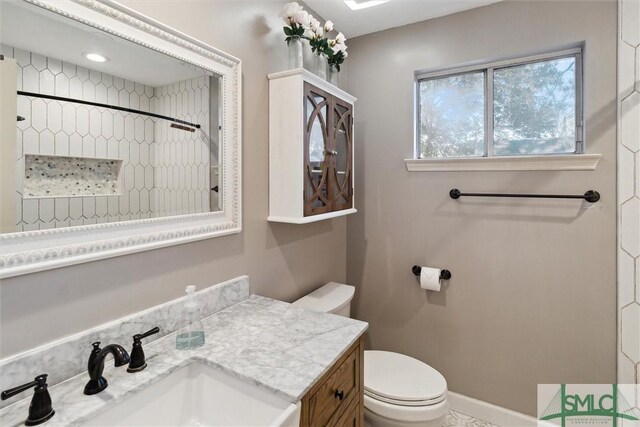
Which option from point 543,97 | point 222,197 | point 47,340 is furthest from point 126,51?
point 543,97

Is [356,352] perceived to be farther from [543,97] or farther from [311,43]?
[543,97]

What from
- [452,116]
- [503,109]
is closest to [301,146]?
[452,116]

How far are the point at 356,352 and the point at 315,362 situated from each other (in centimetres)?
28

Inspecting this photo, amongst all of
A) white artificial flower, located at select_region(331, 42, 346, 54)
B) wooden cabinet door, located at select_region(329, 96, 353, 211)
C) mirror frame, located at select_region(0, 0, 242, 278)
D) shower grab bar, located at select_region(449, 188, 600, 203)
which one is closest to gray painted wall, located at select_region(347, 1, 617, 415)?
shower grab bar, located at select_region(449, 188, 600, 203)

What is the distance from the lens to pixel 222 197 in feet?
4.30

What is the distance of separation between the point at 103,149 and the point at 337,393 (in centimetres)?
105

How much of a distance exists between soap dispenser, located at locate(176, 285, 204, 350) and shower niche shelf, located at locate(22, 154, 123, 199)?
1.41ft

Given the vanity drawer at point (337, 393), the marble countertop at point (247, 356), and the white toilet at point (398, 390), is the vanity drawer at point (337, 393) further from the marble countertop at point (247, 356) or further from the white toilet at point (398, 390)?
the white toilet at point (398, 390)

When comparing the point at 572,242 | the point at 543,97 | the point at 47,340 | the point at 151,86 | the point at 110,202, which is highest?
the point at 543,97

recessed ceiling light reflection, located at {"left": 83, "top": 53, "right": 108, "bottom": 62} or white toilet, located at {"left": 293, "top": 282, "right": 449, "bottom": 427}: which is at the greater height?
recessed ceiling light reflection, located at {"left": 83, "top": 53, "right": 108, "bottom": 62}

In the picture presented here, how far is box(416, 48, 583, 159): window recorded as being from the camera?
1.74m

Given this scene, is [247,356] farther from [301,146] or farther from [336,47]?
[336,47]

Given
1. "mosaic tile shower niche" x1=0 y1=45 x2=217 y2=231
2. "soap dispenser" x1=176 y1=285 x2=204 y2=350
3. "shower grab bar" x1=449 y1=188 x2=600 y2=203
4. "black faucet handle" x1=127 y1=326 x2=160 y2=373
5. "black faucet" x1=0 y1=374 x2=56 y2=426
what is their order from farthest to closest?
"shower grab bar" x1=449 y1=188 x2=600 y2=203 < "soap dispenser" x1=176 y1=285 x2=204 y2=350 < "black faucet handle" x1=127 y1=326 x2=160 y2=373 < "mosaic tile shower niche" x1=0 y1=45 x2=217 y2=231 < "black faucet" x1=0 y1=374 x2=56 y2=426

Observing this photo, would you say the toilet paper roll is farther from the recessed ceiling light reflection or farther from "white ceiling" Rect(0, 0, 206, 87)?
the recessed ceiling light reflection
